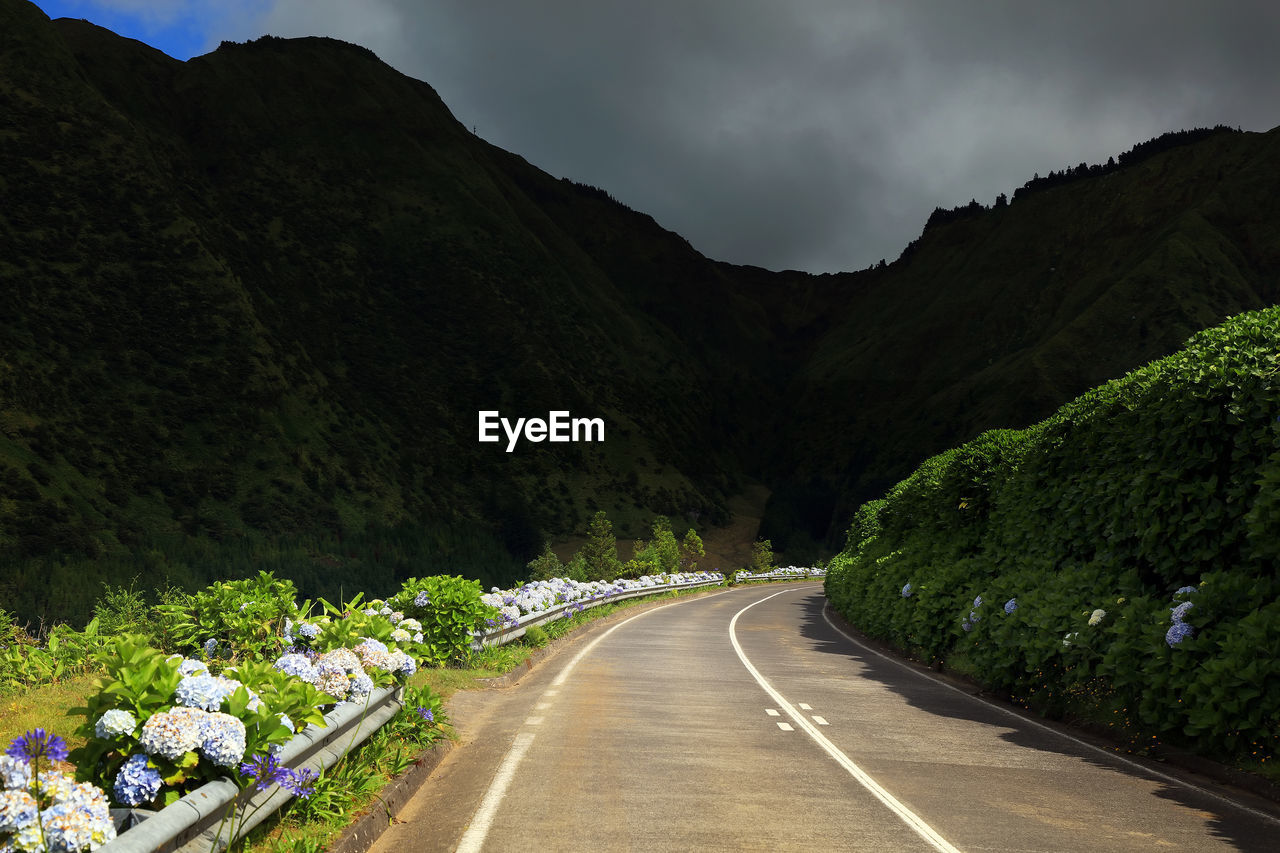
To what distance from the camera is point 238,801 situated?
5.19 metres

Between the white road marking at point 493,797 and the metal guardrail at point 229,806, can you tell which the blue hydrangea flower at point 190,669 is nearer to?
the metal guardrail at point 229,806

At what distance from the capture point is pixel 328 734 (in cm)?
692

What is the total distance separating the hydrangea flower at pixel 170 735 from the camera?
15.4 ft

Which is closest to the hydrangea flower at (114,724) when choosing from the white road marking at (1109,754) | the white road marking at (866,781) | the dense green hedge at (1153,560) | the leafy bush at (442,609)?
the white road marking at (866,781)

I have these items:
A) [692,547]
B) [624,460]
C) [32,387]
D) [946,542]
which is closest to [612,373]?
[624,460]

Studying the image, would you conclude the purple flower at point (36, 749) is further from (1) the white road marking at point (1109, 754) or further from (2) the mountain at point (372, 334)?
(2) the mountain at point (372, 334)

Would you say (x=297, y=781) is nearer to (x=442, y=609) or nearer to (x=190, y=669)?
(x=190, y=669)

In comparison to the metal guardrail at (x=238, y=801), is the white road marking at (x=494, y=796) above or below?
below

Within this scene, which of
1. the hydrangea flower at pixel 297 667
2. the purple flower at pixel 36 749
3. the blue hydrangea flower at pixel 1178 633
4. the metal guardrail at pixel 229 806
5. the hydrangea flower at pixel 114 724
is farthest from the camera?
the blue hydrangea flower at pixel 1178 633

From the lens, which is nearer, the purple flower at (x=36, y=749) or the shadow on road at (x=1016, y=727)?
the purple flower at (x=36, y=749)

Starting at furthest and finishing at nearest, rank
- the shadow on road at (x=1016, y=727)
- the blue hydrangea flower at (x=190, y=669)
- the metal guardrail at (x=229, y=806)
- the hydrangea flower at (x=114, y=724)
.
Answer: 1. the shadow on road at (x=1016, y=727)
2. the blue hydrangea flower at (x=190, y=669)
3. the hydrangea flower at (x=114, y=724)
4. the metal guardrail at (x=229, y=806)

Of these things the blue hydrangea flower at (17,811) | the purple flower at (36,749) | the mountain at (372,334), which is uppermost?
the mountain at (372,334)

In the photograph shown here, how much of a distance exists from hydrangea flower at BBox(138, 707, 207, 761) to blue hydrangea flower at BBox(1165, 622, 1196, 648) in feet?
28.9

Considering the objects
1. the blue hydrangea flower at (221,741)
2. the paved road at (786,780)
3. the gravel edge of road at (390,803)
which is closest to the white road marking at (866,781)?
the paved road at (786,780)
